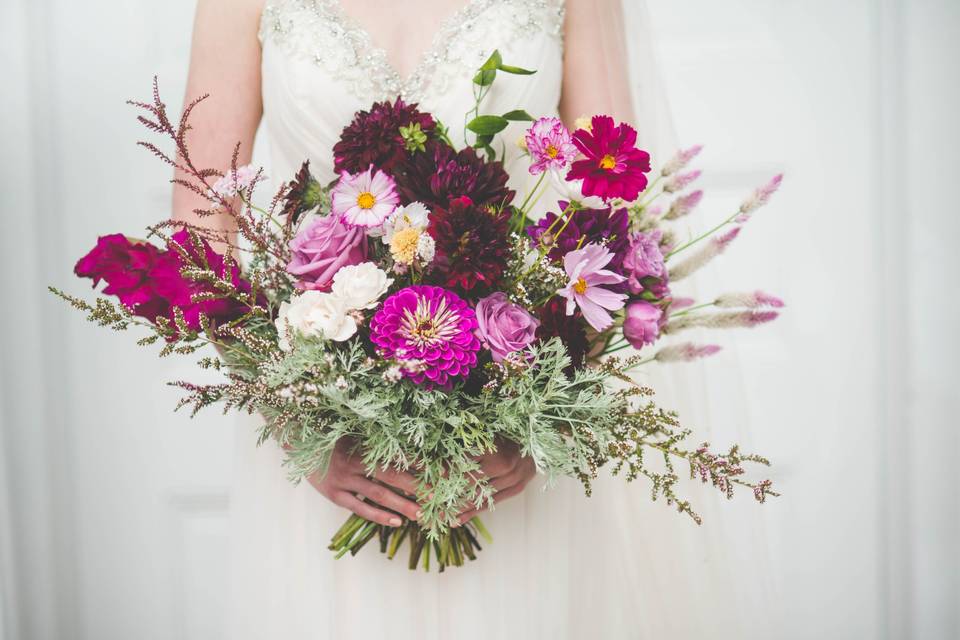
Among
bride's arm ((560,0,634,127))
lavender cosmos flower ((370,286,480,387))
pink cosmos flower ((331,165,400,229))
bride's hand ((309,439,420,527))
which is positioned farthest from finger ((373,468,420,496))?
bride's arm ((560,0,634,127))

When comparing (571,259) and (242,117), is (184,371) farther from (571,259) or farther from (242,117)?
(571,259)

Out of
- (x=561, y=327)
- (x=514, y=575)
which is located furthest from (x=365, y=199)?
(x=514, y=575)

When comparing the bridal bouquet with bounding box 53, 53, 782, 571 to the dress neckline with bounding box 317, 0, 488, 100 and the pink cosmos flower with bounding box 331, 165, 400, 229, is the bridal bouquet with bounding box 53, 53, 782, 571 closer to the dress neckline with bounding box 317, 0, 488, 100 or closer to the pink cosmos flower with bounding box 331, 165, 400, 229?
the pink cosmos flower with bounding box 331, 165, 400, 229

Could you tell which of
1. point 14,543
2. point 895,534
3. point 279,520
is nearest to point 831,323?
point 895,534

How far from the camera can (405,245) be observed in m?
0.62

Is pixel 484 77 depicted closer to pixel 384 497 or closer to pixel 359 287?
pixel 359 287

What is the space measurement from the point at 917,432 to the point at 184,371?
1.62 meters

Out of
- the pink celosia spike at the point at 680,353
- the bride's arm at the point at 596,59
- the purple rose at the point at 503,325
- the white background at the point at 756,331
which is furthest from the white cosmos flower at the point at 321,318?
the white background at the point at 756,331

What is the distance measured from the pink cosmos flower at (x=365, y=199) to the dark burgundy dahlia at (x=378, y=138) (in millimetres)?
29

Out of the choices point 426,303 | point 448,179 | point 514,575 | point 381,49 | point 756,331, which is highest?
point 381,49

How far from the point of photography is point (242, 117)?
1027 millimetres

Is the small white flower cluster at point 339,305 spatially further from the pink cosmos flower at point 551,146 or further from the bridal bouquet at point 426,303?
the pink cosmos flower at point 551,146

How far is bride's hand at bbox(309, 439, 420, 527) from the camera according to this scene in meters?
0.73

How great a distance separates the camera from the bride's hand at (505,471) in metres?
0.74
